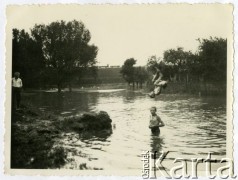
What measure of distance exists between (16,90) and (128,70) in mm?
1342

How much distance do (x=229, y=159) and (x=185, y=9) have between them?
175 centimetres

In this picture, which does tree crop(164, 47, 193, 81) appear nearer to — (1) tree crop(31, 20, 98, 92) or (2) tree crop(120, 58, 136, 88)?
(2) tree crop(120, 58, 136, 88)

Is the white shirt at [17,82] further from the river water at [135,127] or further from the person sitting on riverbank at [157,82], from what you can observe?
the person sitting on riverbank at [157,82]

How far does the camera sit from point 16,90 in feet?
18.9

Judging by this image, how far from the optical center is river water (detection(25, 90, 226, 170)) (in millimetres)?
5453

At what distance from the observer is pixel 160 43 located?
562cm

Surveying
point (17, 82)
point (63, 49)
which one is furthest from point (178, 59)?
point (17, 82)

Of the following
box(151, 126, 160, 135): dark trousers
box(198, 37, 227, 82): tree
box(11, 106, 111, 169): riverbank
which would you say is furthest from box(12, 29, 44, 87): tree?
box(198, 37, 227, 82): tree

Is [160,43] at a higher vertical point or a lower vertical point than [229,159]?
higher

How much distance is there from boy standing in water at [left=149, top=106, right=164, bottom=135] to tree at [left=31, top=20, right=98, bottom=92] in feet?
3.05

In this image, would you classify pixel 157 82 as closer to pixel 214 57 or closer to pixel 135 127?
pixel 135 127

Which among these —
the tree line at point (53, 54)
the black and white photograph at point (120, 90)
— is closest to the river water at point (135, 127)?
the black and white photograph at point (120, 90)

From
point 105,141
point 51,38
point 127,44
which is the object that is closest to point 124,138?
point 105,141

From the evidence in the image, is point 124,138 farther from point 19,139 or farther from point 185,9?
point 185,9
